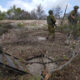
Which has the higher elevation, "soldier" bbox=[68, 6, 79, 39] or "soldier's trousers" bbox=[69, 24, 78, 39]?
"soldier" bbox=[68, 6, 79, 39]

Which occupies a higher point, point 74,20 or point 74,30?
point 74,20

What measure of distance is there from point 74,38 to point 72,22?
81 centimetres

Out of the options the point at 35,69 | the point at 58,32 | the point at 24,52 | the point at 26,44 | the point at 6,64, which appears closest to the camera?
the point at 6,64

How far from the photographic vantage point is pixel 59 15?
424 inches

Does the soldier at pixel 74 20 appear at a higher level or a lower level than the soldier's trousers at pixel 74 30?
higher

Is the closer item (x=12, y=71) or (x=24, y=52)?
(x=12, y=71)

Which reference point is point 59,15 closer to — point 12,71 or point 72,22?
point 72,22

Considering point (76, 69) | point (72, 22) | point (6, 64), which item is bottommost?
point (76, 69)

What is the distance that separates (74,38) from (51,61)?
10.2 feet

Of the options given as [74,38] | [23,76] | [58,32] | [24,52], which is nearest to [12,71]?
[23,76]

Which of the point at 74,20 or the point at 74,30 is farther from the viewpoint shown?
the point at 74,20

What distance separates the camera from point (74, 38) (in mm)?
7648

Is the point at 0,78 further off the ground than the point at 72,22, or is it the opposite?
the point at 72,22

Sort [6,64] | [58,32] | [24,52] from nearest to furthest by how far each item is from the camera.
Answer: [6,64], [24,52], [58,32]
